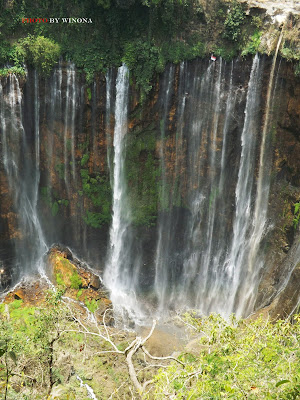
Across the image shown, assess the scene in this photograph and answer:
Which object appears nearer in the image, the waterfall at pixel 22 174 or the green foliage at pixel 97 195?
the waterfall at pixel 22 174

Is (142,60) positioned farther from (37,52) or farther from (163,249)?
(163,249)

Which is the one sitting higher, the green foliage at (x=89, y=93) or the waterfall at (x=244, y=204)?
the green foliage at (x=89, y=93)

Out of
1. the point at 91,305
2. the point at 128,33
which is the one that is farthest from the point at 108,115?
the point at 91,305

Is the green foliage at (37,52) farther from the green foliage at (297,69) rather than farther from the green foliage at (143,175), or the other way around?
the green foliage at (297,69)

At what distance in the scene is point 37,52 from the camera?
17000 millimetres

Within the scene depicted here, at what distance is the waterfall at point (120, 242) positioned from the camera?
1852cm

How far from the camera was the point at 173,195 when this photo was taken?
19438 mm

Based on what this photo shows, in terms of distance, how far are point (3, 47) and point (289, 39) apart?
10.8 meters

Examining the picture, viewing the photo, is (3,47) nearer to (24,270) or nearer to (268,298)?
(24,270)

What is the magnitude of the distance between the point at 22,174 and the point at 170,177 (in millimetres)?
6286

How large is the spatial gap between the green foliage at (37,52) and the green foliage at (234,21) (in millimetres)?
6742

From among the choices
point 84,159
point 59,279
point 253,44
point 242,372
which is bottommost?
point 59,279

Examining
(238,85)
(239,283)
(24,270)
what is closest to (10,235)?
(24,270)

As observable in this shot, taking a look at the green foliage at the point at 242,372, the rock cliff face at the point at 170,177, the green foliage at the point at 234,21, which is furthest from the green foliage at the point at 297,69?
the green foliage at the point at 242,372
